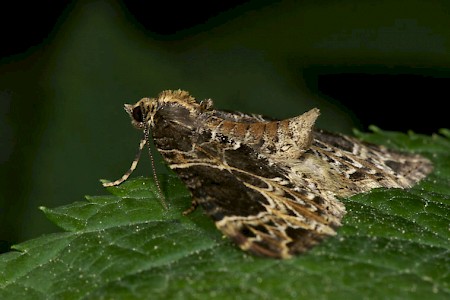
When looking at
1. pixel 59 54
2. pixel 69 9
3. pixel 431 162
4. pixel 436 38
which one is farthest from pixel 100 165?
pixel 436 38

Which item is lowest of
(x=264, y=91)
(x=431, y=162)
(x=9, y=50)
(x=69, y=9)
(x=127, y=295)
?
(x=127, y=295)

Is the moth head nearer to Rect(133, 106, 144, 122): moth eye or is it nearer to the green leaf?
Rect(133, 106, 144, 122): moth eye

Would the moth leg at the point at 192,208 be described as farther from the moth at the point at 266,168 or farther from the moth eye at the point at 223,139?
the moth eye at the point at 223,139

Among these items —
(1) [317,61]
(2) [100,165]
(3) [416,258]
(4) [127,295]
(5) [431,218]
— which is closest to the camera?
(4) [127,295]

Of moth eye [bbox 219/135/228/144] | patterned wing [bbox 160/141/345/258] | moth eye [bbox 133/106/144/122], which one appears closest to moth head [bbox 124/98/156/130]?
moth eye [bbox 133/106/144/122]

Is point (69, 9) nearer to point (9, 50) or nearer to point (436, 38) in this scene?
point (9, 50)

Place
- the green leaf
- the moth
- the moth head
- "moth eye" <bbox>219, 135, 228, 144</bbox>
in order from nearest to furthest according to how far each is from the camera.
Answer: the green leaf → the moth → "moth eye" <bbox>219, 135, 228, 144</bbox> → the moth head
